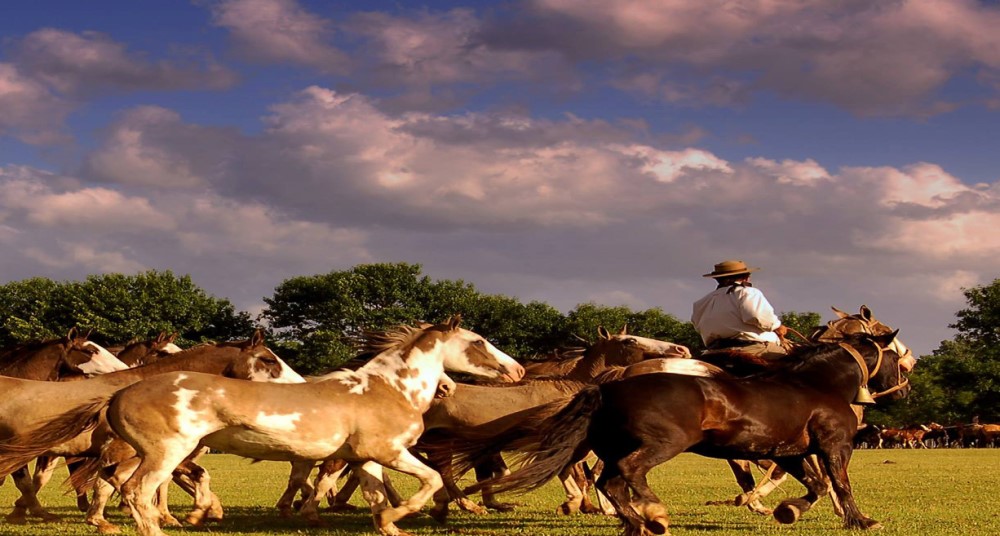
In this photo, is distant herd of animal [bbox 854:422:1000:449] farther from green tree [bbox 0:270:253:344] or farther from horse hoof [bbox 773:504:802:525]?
horse hoof [bbox 773:504:802:525]

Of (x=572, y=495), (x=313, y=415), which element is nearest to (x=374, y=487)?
(x=313, y=415)

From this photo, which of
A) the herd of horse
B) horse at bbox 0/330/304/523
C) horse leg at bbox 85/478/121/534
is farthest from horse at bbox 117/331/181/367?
horse leg at bbox 85/478/121/534

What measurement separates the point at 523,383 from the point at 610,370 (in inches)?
38.9

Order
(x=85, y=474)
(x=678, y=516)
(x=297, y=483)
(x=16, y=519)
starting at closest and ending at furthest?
(x=85, y=474), (x=297, y=483), (x=16, y=519), (x=678, y=516)

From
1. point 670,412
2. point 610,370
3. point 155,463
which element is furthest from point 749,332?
point 155,463

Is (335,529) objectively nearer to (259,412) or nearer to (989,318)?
(259,412)

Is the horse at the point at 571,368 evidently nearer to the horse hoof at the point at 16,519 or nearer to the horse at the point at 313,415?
the horse at the point at 313,415

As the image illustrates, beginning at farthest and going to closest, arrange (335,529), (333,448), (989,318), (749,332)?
(989,318) < (749,332) < (335,529) < (333,448)

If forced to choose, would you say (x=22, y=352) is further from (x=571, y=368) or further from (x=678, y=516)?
(x=678, y=516)

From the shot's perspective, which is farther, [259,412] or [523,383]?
[523,383]

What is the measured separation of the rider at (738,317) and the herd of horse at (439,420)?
1.79 feet

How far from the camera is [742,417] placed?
34.3ft

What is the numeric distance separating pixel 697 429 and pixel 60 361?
326 inches

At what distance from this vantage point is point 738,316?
13672 mm
